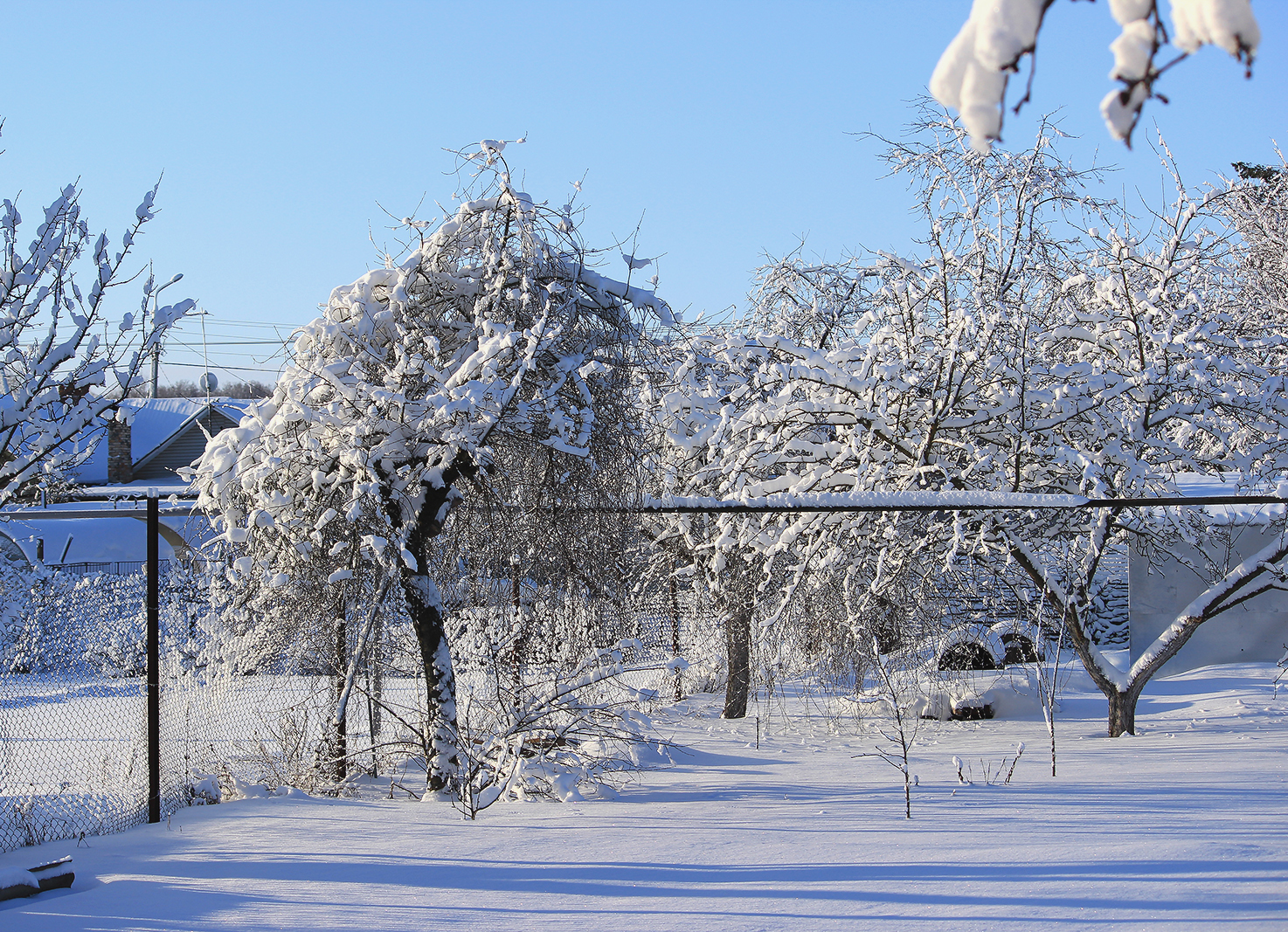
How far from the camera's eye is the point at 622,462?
18.1ft

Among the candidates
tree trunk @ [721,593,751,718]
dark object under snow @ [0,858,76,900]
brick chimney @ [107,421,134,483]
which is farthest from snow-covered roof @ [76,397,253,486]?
dark object under snow @ [0,858,76,900]

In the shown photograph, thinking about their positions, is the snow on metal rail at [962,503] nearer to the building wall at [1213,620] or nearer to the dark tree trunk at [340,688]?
the dark tree trunk at [340,688]

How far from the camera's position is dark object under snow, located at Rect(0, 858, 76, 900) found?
3568 mm

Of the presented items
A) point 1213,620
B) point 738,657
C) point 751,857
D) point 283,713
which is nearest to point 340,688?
point 283,713

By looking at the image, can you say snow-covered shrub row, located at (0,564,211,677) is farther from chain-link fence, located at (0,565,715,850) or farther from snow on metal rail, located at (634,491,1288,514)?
snow on metal rail, located at (634,491,1288,514)

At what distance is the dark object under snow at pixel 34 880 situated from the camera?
11.7ft

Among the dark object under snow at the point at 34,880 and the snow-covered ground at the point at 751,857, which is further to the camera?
the dark object under snow at the point at 34,880

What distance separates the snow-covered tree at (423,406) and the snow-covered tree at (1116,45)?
10.7 feet

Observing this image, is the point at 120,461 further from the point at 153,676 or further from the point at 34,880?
the point at 34,880

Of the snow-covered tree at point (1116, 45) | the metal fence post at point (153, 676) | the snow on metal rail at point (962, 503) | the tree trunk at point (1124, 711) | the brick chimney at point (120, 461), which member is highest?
the brick chimney at point (120, 461)

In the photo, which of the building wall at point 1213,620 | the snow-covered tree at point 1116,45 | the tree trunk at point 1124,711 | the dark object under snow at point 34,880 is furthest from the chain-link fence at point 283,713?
the building wall at point 1213,620

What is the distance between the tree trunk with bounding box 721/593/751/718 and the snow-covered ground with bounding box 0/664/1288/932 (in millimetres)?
2717

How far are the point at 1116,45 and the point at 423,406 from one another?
392 cm

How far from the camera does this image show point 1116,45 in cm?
128
